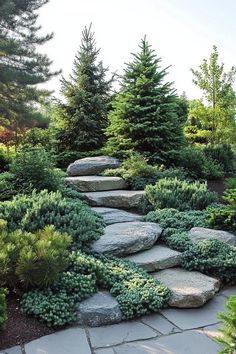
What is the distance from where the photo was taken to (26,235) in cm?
Result: 340

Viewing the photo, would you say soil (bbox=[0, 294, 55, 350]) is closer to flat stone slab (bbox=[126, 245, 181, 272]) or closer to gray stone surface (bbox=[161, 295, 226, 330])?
gray stone surface (bbox=[161, 295, 226, 330])

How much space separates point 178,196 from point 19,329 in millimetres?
3558

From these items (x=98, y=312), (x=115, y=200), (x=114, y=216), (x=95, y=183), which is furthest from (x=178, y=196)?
(x=98, y=312)

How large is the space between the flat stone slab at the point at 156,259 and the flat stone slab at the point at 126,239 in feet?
0.28

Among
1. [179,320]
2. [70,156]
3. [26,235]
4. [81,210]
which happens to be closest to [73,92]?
[70,156]

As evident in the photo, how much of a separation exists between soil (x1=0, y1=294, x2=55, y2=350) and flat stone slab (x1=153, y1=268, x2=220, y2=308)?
122 cm

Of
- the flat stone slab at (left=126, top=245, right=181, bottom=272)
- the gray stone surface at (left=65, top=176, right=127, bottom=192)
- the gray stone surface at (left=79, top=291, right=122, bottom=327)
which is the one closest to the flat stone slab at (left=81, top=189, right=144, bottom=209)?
the gray stone surface at (left=65, top=176, right=127, bottom=192)

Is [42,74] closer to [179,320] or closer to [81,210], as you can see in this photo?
[81,210]

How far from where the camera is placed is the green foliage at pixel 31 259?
10.1 ft

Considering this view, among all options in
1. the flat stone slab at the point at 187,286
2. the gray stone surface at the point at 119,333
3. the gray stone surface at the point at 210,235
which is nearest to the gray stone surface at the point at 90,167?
the gray stone surface at the point at 210,235

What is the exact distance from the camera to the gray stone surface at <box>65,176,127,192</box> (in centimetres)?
656

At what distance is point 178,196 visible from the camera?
592 centimetres

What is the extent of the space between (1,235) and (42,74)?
436 inches

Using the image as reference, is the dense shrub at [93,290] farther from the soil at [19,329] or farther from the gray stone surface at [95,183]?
the gray stone surface at [95,183]
